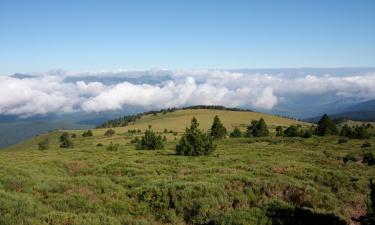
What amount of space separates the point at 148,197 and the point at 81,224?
15.1 ft

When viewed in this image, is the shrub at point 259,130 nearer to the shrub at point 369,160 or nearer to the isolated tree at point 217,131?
the isolated tree at point 217,131

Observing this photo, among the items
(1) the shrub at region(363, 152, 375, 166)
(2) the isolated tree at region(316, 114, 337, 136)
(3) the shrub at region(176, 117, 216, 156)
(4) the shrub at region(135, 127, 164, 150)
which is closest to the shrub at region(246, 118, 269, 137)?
(2) the isolated tree at region(316, 114, 337, 136)

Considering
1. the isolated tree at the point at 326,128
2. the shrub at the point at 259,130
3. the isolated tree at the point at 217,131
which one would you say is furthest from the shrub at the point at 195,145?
the shrub at the point at 259,130

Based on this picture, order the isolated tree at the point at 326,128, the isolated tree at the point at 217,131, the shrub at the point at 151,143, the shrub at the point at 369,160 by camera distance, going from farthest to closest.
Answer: the isolated tree at the point at 217,131 < the isolated tree at the point at 326,128 < the shrub at the point at 151,143 < the shrub at the point at 369,160

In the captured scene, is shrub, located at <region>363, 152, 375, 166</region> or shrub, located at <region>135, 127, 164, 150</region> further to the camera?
shrub, located at <region>135, 127, 164, 150</region>

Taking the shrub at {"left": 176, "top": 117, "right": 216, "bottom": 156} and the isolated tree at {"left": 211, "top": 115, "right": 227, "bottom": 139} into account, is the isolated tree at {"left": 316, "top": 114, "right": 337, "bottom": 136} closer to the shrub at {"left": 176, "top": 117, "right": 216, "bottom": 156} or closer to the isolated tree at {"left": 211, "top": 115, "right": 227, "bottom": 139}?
the isolated tree at {"left": 211, "top": 115, "right": 227, "bottom": 139}

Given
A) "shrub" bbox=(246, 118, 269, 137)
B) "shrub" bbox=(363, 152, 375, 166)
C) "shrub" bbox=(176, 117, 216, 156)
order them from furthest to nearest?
"shrub" bbox=(246, 118, 269, 137) < "shrub" bbox=(176, 117, 216, 156) < "shrub" bbox=(363, 152, 375, 166)

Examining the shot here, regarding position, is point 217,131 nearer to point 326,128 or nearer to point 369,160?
point 326,128

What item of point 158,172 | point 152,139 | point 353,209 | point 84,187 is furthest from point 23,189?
point 152,139

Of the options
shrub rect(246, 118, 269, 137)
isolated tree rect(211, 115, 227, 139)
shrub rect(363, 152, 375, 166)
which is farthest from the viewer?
shrub rect(246, 118, 269, 137)

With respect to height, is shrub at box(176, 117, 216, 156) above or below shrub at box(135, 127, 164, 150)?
above

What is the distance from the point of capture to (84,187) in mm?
17453

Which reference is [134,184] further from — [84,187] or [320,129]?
[320,129]

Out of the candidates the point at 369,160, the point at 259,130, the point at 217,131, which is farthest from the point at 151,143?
the point at 259,130
